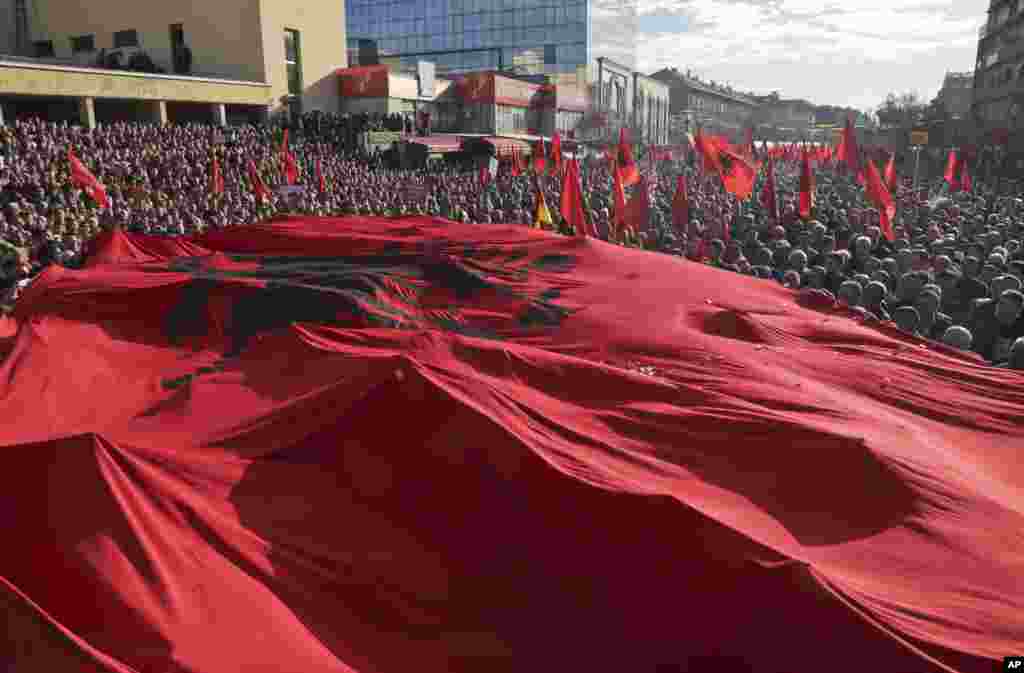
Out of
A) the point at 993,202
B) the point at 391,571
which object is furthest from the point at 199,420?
the point at 993,202

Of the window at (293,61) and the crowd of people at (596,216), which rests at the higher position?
the window at (293,61)

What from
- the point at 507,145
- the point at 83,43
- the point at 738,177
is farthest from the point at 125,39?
the point at 738,177

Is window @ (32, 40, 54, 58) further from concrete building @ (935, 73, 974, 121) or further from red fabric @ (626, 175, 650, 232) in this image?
concrete building @ (935, 73, 974, 121)

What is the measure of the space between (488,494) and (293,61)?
41.0 meters

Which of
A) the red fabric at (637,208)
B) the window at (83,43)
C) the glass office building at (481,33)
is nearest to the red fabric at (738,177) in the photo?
the red fabric at (637,208)

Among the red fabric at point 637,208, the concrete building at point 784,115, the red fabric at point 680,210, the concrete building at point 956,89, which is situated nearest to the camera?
the red fabric at point 637,208

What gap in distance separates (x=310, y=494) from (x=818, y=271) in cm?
820

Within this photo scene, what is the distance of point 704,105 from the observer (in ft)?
314

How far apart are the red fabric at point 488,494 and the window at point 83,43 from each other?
43.2 meters

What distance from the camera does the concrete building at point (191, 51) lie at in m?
33.7

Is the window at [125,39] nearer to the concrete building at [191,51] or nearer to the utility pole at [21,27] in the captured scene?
the concrete building at [191,51]

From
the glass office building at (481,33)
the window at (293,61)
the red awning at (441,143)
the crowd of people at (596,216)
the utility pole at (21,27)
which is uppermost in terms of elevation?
the glass office building at (481,33)

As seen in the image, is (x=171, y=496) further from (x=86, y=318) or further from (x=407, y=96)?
(x=407, y=96)

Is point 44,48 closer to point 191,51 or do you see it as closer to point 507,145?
point 191,51
